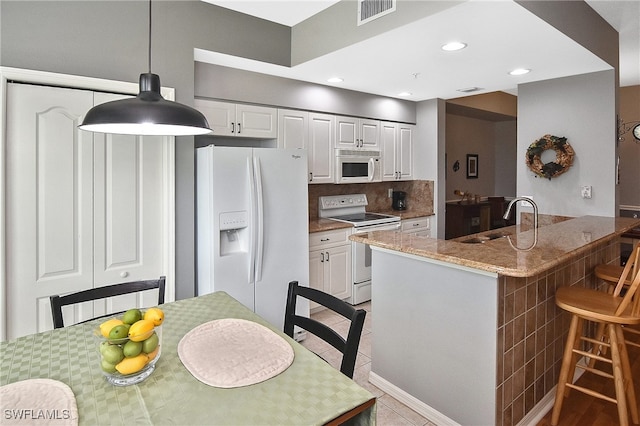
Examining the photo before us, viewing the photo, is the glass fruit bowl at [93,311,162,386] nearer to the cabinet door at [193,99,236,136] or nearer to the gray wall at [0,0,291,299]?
the gray wall at [0,0,291,299]

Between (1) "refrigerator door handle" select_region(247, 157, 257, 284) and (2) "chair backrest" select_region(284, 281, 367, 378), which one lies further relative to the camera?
(1) "refrigerator door handle" select_region(247, 157, 257, 284)

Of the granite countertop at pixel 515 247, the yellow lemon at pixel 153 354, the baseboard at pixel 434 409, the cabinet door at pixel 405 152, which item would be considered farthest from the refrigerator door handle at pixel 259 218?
the cabinet door at pixel 405 152

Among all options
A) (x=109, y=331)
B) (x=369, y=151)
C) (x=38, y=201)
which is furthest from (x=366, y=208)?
(x=109, y=331)

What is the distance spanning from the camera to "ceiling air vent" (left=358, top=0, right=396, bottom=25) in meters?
2.48

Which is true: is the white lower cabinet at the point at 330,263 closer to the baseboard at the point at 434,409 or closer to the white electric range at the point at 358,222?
the white electric range at the point at 358,222

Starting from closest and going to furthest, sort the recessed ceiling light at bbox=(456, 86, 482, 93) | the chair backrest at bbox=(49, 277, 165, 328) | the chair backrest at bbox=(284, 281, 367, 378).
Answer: the chair backrest at bbox=(284, 281, 367, 378)
the chair backrest at bbox=(49, 277, 165, 328)
the recessed ceiling light at bbox=(456, 86, 482, 93)

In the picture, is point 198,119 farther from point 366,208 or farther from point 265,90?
point 366,208

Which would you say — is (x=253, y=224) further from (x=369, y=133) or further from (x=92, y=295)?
(x=369, y=133)

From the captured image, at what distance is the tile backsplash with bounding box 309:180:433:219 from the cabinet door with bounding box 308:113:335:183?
1.59 feet

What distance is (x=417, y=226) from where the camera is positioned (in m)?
4.86

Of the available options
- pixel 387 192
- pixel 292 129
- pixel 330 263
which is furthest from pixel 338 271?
pixel 387 192

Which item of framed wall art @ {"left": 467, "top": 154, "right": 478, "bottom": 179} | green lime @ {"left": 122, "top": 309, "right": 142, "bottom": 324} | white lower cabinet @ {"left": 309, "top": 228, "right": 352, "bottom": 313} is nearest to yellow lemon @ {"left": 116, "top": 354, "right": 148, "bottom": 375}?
green lime @ {"left": 122, "top": 309, "right": 142, "bottom": 324}

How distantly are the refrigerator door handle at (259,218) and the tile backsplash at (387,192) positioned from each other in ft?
5.63

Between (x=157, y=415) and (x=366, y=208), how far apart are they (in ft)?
14.0
